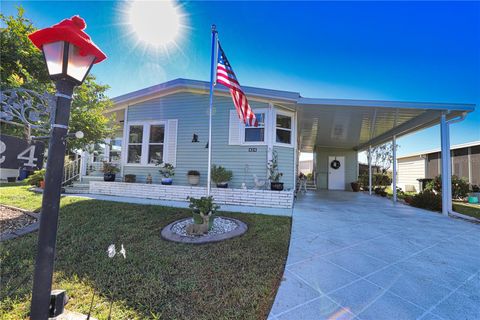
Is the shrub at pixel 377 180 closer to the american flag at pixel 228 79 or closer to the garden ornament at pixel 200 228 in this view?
the american flag at pixel 228 79

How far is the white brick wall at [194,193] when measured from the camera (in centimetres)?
596

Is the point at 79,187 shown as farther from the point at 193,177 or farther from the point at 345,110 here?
the point at 345,110

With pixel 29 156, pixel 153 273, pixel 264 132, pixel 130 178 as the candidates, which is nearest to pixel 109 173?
pixel 130 178

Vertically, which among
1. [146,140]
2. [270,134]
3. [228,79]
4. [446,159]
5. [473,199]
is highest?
[228,79]

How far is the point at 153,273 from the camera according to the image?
7.64ft

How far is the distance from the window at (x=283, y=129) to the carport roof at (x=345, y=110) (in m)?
0.42

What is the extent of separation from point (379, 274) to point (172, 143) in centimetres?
700

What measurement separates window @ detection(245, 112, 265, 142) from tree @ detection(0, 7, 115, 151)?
5.67 meters

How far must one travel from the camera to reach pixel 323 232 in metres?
3.89

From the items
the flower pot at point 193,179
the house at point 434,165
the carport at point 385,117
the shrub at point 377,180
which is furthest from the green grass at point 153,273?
the house at point 434,165

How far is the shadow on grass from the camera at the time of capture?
5.91 feet

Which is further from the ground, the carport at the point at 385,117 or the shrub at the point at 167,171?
the carport at the point at 385,117

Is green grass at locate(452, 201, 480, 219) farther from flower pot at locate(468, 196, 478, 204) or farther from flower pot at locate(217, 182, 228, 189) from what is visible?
flower pot at locate(217, 182, 228, 189)

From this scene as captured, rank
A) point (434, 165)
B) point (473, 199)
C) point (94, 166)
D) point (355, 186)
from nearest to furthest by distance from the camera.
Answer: point (94, 166), point (473, 199), point (355, 186), point (434, 165)
